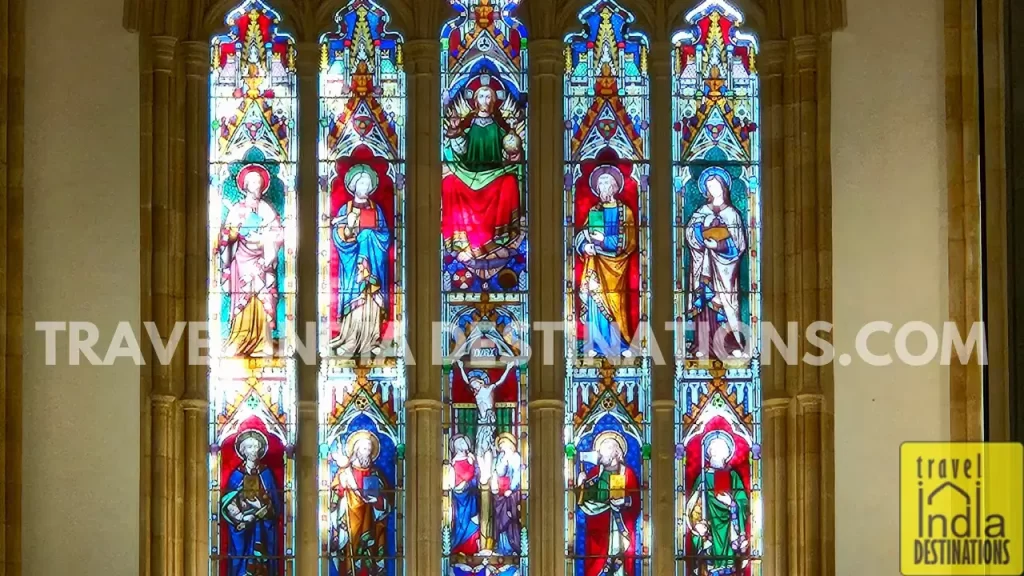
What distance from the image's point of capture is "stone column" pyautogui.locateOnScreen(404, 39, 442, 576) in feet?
75.9

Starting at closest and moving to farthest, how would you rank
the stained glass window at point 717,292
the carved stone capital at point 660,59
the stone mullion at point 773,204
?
the stained glass window at point 717,292 < the stone mullion at point 773,204 < the carved stone capital at point 660,59

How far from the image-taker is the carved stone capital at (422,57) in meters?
23.8

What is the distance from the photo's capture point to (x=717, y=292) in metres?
23.6

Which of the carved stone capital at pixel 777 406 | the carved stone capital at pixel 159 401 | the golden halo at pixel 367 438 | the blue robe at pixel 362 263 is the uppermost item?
the blue robe at pixel 362 263

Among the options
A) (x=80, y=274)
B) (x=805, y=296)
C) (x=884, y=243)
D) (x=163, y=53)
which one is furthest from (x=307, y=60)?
(x=884, y=243)

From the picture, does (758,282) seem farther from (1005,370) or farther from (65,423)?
(65,423)

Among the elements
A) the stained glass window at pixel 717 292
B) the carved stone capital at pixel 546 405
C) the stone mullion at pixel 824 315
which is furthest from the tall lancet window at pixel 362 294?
the stone mullion at pixel 824 315

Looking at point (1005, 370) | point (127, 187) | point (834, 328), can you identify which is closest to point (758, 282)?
point (834, 328)

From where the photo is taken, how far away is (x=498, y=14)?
945 inches

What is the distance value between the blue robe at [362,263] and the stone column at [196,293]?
0.95m

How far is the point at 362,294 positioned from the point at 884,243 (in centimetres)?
362

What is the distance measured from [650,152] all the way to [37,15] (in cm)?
437

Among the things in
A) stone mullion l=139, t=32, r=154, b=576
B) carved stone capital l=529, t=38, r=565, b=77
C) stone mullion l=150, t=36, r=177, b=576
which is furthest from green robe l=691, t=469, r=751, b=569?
stone mullion l=139, t=32, r=154, b=576

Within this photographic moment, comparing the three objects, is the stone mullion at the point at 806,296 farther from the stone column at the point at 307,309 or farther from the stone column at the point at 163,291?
the stone column at the point at 163,291
